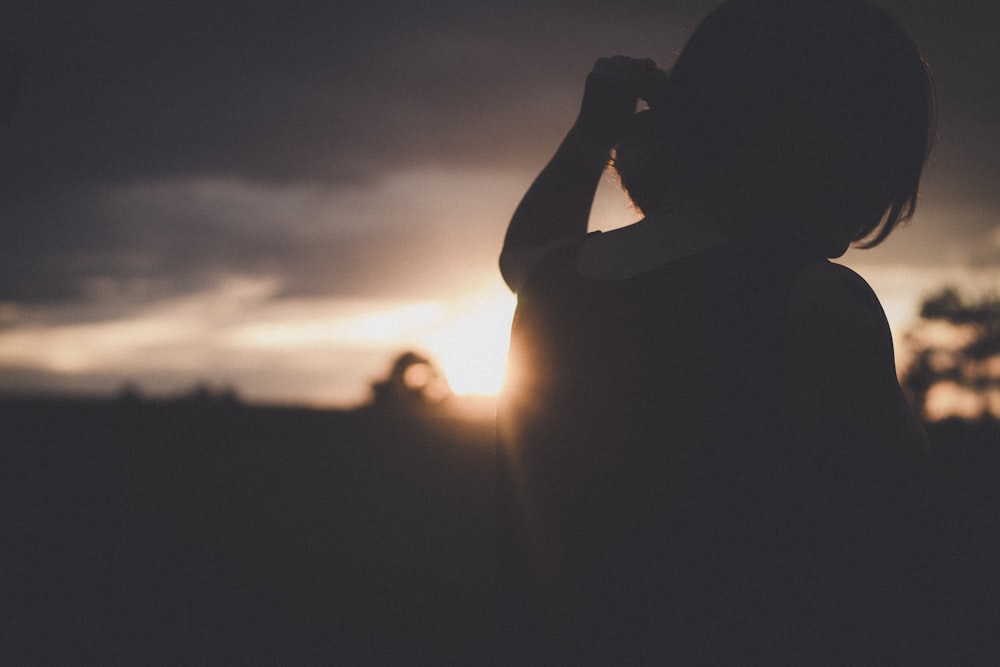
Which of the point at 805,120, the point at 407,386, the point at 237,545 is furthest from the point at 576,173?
the point at 407,386

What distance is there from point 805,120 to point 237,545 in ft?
31.2

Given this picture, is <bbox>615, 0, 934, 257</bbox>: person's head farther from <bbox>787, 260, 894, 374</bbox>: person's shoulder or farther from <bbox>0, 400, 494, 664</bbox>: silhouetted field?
<bbox>0, 400, 494, 664</bbox>: silhouetted field

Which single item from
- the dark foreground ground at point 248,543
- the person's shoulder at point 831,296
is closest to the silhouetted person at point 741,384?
the person's shoulder at point 831,296

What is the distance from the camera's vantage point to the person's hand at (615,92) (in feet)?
3.75

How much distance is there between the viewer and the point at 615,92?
1153mm

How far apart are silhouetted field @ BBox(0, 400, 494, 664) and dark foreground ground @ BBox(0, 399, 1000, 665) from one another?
29mm

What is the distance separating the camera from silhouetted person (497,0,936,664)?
2.70 ft

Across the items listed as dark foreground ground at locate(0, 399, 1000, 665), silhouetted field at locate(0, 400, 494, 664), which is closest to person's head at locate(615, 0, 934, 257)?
dark foreground ground at locate(0, 399, 1000, 665)

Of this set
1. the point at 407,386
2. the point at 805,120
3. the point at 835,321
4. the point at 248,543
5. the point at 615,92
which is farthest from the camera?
the point at 407,386

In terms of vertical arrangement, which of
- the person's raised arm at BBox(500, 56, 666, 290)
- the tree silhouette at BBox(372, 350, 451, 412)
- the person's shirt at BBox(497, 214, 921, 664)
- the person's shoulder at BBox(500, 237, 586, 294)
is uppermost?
the tree silhouette at BBox(372, 350, 451, 412)

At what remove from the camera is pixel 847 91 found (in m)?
0.94

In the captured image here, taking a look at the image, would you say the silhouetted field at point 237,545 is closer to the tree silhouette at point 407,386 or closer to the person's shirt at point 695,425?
the person's shirt at point 695,425

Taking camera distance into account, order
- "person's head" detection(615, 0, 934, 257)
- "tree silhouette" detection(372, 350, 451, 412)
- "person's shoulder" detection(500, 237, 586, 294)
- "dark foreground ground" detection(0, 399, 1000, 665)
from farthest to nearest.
→ "tree silhouette" detection(372, 350, 451, 412), "dark foreground ground" detection(0, 399, 1000, 665), "person's shoulder" detection(500, 237, 586, 294), "person's head" detection(615, 0, 934, 257)

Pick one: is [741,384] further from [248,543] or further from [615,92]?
[248,543]
